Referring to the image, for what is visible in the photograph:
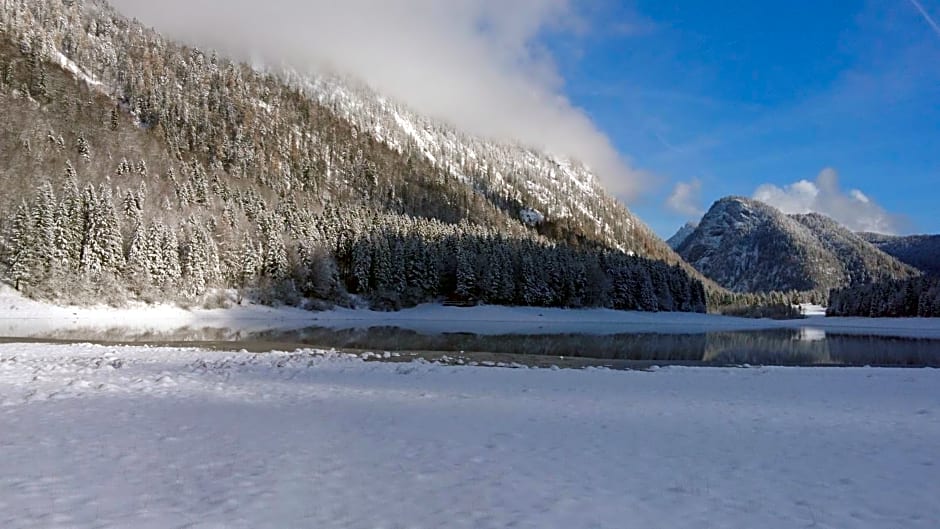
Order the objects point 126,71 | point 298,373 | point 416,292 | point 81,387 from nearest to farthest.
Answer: point 81,387
point 298,373
point 416,292
point 126,71

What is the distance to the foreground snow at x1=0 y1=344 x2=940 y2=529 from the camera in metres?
6.24

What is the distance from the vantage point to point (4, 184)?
7762 cm

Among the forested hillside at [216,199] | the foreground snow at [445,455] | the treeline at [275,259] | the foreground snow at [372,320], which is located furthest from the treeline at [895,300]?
the foreground snow at [445,455]

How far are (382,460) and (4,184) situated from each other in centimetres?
9954

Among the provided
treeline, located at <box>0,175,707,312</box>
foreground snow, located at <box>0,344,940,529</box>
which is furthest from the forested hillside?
foreground snow, located at <box>0,344,940,529</box>

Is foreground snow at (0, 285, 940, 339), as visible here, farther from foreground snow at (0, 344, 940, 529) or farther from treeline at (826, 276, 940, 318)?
foreground snow at (0, 344, 940, 529)

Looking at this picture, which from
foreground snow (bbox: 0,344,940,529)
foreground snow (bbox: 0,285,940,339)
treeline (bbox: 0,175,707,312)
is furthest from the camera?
treeline (bbox: 0,175,707,312)

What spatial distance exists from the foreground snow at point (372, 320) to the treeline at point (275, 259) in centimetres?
325

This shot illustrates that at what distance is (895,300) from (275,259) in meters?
122

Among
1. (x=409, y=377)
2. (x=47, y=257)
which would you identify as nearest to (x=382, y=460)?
(x=409, y=377)

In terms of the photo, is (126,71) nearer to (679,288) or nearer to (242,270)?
(242,270)

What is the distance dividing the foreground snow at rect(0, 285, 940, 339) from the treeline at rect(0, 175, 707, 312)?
3247 millimetres

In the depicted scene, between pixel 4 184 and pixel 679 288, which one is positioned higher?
pixel 4 184

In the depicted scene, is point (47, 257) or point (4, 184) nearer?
point (47, 257)
